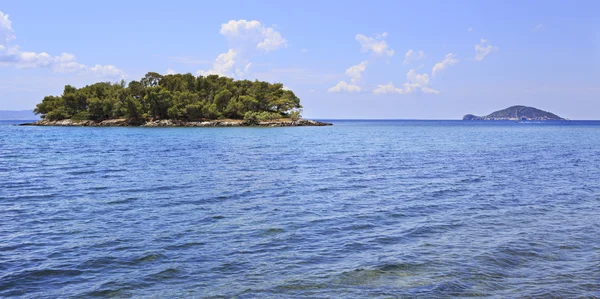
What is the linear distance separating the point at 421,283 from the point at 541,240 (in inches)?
212

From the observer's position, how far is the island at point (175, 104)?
440 ft

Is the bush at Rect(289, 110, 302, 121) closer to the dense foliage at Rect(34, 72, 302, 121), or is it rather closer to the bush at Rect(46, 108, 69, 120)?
the dense foliage at Rect(34, 72, 302, 121)

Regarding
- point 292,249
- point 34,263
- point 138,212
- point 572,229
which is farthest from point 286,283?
point 572,229

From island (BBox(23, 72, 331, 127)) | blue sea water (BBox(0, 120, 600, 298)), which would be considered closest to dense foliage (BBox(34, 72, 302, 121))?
island (BBox(23, 72, 331, 127))

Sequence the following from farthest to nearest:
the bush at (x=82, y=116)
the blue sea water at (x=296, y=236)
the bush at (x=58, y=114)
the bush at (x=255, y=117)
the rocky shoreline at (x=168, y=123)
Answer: the bush at (x=58, y=114) < the bush at (x=82, y=116) < the bush at (x=255, y=117) < the rocky shoreline at (x=168, y=123) < the blue sea water at (x=296, y=236)

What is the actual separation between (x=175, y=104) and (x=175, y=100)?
132 cm

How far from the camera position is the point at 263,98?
14812 cm

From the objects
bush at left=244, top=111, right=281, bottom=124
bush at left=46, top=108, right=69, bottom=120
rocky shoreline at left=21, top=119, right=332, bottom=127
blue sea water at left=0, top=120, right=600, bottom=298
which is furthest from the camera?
bush at left=46, top=108, right=69, bottom=120

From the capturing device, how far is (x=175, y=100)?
439ft

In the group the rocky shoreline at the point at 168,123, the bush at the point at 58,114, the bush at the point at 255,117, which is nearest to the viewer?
the rocky shoreline at the point at 168,123

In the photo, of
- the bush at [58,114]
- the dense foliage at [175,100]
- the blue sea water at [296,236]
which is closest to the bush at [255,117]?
the dense foliage at [175,100]

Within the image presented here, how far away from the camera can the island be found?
5285 inches

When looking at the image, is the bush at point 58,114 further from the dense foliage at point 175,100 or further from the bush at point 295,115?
the bush at point 295,115

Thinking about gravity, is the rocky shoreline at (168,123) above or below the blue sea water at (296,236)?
above
